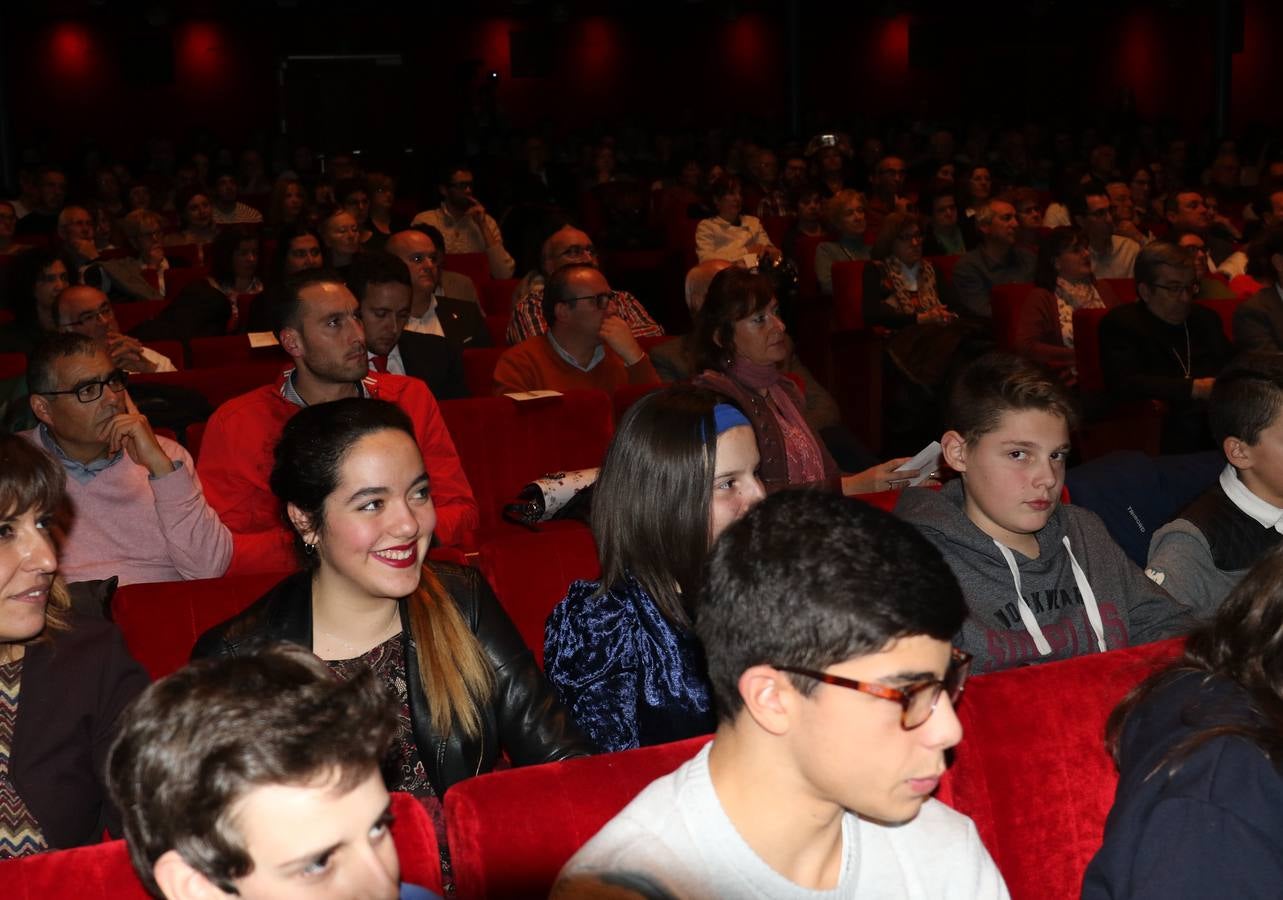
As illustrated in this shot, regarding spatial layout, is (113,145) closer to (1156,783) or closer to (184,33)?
(184,33)

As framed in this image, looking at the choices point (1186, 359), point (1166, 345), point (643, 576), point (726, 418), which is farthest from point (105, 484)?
point (1186, 359)

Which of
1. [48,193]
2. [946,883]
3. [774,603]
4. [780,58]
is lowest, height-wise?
[946,883]

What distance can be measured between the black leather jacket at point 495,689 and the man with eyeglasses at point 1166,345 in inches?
147

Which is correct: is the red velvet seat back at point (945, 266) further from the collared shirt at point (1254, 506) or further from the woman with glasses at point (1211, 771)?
the woman with glasses at point (1211, 771)

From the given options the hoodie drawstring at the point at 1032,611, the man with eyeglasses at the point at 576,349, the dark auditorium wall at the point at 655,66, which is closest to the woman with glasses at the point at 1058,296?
the man with eyeglasses at the point at 576,349

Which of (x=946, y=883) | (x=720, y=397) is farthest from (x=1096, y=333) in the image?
(x=946, y=883)

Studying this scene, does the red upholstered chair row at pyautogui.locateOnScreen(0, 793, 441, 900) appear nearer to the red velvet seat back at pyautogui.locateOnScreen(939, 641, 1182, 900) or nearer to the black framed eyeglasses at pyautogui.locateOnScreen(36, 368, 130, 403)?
the red velvet seat back at pyautogui.locateOnScreen(939, 641, 1182, 900)

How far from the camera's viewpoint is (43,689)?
2.02 metres

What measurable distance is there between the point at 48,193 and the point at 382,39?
755 centimetres

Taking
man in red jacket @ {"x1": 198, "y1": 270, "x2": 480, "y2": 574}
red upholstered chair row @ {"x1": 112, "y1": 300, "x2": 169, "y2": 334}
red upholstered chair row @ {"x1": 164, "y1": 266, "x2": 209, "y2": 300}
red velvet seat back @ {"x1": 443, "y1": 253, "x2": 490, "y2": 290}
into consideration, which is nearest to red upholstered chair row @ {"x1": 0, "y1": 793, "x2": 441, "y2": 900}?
man in red jacket @ {"x1": 198, "y1": 270, "x2": 480, "y2": 574}

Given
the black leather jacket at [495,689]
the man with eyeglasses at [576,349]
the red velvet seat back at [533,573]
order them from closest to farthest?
the black leather jacket at [495,689], the red velvet seat back at [533,573], the man with eyeglasses at [576,349]

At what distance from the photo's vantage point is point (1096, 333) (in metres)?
5.69

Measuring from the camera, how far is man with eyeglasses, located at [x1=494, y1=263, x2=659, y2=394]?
484 cm

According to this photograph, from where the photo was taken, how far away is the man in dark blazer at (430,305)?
19.2 ft
